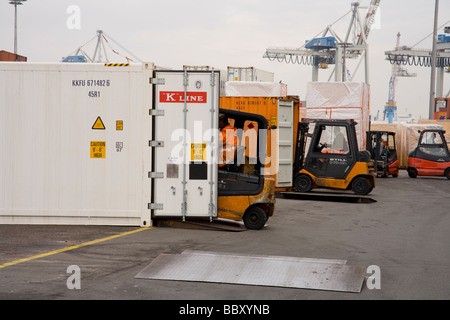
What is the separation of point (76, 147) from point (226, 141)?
8.71 feet

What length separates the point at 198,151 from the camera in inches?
389

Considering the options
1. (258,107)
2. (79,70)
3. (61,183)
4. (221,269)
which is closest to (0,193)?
(61,183)

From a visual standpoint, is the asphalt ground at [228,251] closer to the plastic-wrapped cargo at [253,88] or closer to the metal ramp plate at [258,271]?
the metal ramp plate at [258,271]

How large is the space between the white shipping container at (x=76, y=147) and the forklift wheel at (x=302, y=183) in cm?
847

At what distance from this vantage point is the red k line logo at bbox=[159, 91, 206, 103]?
9.82 meters

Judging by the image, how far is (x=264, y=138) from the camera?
10000mm

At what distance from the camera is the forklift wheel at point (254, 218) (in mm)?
10195

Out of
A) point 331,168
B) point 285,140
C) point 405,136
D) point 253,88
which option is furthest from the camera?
point 405,136

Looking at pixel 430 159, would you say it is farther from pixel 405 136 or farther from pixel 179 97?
pixel 179 97

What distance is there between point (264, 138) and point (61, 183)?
3.57m

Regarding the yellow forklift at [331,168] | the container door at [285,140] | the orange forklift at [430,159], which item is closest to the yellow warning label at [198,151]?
the container door at [285,140]

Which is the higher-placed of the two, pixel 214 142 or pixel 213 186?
pixel 214 142

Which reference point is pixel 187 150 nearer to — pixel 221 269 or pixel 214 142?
pixel 214 142

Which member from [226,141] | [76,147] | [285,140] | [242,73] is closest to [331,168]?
[285,140]
